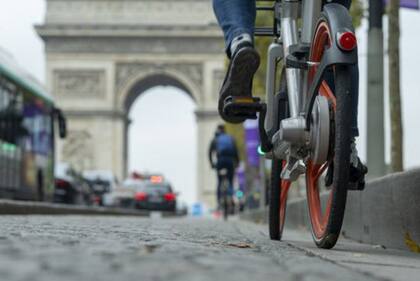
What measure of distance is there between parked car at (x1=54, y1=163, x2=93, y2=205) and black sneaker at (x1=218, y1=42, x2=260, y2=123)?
2137 centimetres

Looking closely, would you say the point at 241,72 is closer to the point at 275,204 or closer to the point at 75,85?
the point at 275,204

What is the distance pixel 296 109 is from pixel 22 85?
14.0 m

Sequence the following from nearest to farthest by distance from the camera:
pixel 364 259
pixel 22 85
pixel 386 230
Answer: pixel 364 259 → pixel 386 230 → pixel 22 85

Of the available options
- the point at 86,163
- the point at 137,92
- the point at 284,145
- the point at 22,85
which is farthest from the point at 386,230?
the point at 137,92

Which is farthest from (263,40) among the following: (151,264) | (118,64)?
(118,64)

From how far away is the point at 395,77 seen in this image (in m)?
9.81

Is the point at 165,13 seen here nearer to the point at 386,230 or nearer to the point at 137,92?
the point at 137,92

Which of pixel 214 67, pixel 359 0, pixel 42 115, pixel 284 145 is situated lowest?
pixel 284 145

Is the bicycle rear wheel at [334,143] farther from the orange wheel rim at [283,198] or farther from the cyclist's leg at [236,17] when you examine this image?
the orange wheel rim at [283,198]

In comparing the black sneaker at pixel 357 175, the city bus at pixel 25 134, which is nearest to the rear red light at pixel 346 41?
the black sneaker at pixel 357 175

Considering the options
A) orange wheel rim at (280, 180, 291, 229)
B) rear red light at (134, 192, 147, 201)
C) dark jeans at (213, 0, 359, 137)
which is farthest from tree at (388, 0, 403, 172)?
rear red light at (134, 192, 147, 201)

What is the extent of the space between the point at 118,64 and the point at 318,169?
50113 mm

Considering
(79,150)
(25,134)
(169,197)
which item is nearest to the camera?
(25,134)

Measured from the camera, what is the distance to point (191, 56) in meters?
54.5
